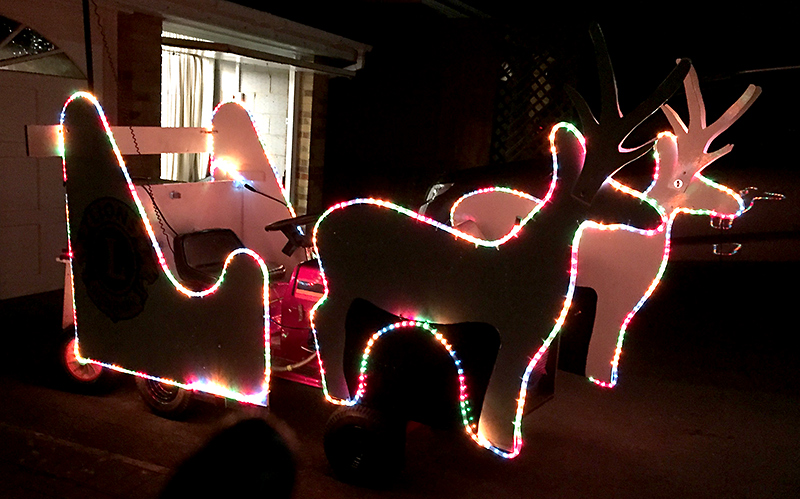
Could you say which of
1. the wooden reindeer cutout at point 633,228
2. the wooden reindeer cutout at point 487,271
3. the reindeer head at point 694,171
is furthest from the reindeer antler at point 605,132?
the reindeer head at point 694,171

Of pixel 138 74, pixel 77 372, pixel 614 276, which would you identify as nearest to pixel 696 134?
pixel 614 276

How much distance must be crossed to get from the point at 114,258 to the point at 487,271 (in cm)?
230

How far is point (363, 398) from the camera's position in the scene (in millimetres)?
3863

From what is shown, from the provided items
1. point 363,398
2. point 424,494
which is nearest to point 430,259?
point 363,398

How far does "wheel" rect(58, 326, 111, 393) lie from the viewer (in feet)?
16.0

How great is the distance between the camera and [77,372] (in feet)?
16.1

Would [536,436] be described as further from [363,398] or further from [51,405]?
[51,405]

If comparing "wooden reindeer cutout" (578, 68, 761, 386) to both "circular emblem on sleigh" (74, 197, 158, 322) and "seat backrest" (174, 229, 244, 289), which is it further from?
"circular emblem on sleigh" (74, 197, 158, 322)

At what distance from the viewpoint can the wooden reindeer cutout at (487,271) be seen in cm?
334

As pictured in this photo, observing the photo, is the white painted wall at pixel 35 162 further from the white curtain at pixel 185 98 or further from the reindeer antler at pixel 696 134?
the reindeer antler at pixel 696 134

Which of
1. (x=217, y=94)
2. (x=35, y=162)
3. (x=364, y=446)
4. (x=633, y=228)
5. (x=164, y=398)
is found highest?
(x=217, y=94)

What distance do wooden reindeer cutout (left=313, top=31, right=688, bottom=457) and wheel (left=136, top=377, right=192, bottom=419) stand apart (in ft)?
4.08

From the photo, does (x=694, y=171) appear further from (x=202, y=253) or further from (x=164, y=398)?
(x=164, y=398)

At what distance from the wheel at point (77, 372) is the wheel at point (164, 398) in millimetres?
442
